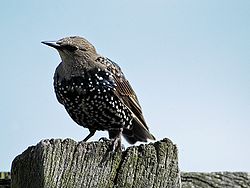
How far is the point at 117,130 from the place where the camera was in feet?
16.5

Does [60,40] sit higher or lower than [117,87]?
higher

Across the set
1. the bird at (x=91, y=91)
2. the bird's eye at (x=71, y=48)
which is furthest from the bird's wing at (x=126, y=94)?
the bird's eye at (x=71, y=48)

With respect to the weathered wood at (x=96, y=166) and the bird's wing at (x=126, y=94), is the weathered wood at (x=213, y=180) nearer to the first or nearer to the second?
the weathered wood at (x=96, y=166)

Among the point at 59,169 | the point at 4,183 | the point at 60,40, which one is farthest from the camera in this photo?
the point at 60,40

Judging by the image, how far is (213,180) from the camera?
2.03 m

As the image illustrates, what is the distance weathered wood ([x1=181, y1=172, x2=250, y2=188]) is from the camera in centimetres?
203

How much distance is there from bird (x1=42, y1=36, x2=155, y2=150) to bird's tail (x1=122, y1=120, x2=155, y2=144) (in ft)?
0.10

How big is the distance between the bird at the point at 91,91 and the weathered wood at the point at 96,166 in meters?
2.89

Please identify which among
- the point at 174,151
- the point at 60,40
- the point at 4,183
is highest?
the point at 60,40

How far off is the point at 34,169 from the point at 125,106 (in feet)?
10.5

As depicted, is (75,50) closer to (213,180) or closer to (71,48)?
(71,48)

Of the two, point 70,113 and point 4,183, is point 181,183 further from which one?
point 70,113

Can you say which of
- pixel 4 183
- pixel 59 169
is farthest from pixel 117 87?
pixel 59 169

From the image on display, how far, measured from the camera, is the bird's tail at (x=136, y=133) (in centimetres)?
530
